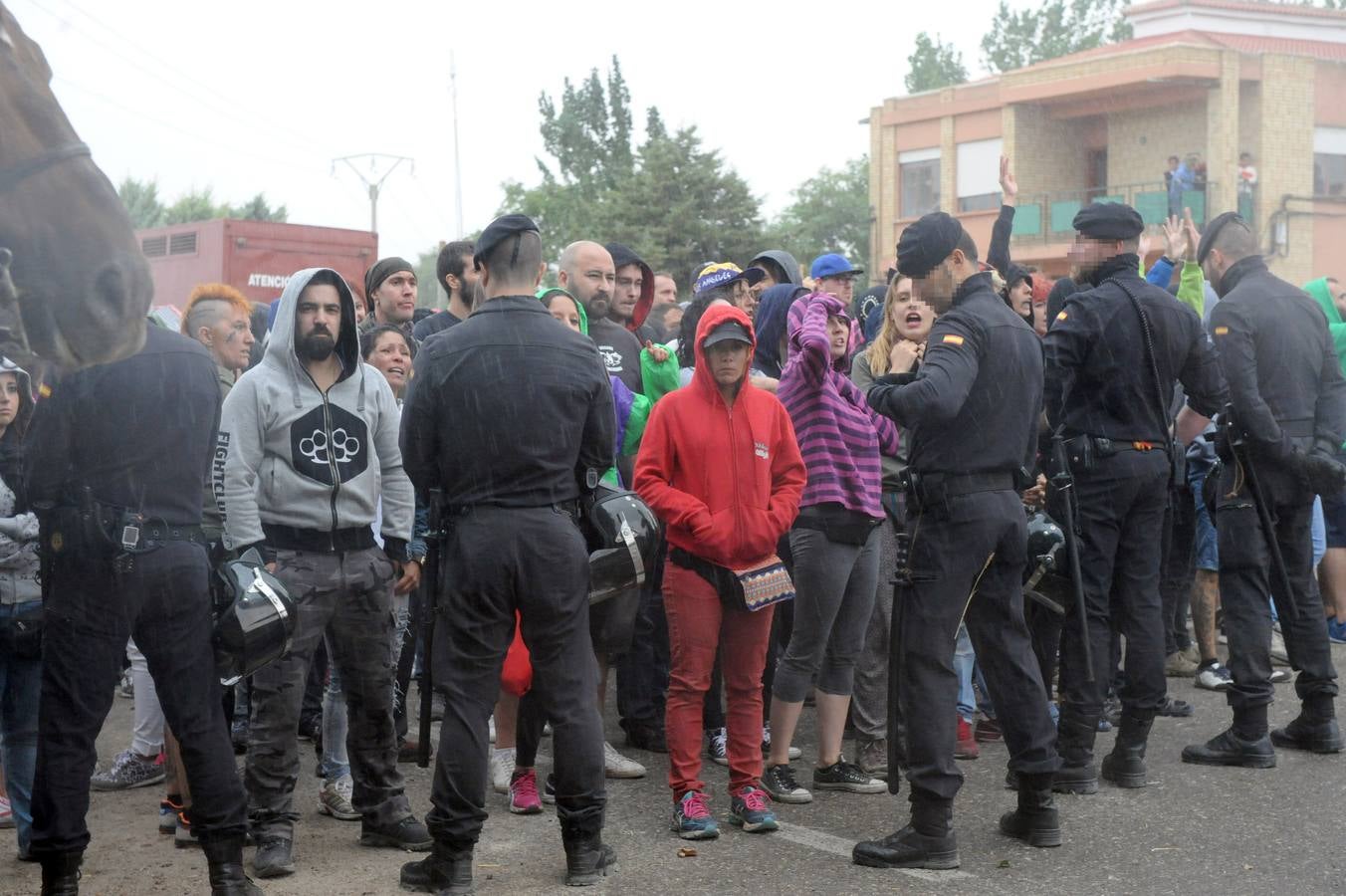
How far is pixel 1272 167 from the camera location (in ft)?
118

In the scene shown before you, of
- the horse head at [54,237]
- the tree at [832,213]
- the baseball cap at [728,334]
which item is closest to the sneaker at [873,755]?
the baseball cap at [728,334]

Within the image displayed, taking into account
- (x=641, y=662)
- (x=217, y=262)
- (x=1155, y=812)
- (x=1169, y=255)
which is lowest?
(x=1155, y=812)

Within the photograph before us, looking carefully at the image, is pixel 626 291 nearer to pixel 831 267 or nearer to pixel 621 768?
pixel 831 267

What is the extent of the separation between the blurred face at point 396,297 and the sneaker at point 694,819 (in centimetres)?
334

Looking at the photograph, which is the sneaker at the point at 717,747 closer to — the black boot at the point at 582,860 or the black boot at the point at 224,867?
the black boot at the point at 582,860

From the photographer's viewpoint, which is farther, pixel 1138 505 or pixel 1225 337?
pixel 1225 337

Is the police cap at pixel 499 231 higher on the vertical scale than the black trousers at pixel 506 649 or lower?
higher

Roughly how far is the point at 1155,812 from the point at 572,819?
2693 millimetres

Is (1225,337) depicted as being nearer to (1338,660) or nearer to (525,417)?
(1338,660)

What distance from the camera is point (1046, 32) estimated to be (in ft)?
242

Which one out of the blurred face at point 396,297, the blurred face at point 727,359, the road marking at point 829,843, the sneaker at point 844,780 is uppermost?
the blurred face at point 396,297

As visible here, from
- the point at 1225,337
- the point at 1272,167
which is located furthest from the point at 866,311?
the point at 1272,167

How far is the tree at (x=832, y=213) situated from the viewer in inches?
2397

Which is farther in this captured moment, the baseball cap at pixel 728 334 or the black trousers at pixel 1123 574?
the black trousers at pixel 1123 574
